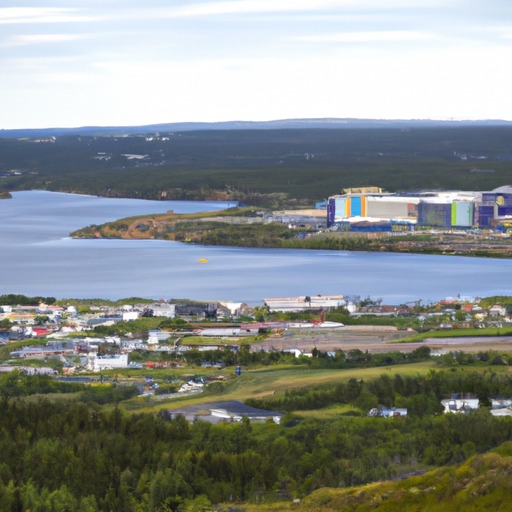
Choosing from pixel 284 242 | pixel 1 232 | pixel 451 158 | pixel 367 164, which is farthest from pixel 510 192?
pixel 451 158

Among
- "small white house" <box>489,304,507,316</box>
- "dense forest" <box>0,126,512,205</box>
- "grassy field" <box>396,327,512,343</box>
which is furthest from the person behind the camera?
"dense forest" <box>0,126,512,205</box>

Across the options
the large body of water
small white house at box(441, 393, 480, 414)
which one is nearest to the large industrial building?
the large body of water

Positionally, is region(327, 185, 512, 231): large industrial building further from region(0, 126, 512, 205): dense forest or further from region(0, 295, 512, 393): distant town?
region(0, 295, 512, 393): distant town

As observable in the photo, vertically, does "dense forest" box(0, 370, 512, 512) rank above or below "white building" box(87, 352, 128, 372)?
below

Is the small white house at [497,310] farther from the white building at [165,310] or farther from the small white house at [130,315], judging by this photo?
the small white house at [130,315]

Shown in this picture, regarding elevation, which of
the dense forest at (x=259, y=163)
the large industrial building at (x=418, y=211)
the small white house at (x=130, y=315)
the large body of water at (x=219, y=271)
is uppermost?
the dense forest at (x=259, y=163)

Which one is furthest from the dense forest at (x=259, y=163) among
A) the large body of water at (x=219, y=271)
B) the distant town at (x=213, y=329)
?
the distant town at (x=213, y=329)

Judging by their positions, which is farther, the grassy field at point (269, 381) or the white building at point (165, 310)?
the white building at point (165, 310)
